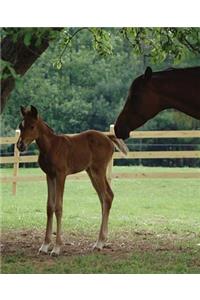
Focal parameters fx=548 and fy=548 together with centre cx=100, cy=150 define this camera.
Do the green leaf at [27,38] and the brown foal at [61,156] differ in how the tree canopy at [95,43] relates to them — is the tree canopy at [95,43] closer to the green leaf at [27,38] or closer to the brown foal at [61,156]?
the green leaf at [27,38]

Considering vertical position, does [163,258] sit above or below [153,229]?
above

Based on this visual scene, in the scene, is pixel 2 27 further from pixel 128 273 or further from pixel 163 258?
pixel 163 258

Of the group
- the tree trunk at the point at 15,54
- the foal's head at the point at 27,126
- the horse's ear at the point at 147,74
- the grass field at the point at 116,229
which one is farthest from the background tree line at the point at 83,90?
the horse's ear at the point at 147,74

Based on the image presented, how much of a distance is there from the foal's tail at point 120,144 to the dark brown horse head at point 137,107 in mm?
302

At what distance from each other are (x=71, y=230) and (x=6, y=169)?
515 cm

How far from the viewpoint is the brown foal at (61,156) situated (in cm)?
507

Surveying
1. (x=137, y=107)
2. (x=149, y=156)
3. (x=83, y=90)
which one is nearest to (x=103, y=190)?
(x=137, y=107)

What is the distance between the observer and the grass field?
477 cm

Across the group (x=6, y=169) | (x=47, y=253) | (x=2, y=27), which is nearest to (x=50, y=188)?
(x=47, y=253)

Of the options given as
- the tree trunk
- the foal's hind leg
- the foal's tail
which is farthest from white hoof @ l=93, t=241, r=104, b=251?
the tree trunk

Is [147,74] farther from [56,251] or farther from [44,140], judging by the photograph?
[56,251]
